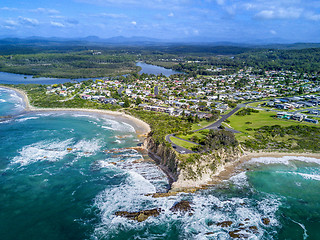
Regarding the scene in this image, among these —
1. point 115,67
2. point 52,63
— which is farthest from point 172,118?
point 52,63

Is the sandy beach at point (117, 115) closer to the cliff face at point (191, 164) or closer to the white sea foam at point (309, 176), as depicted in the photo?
the cliff face at point (191, 164)

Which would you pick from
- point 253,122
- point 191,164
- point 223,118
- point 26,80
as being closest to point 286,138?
point 253,122

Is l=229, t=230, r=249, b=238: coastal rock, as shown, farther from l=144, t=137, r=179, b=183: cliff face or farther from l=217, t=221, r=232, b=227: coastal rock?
l=144, t=137, r=179, b=183: cliff face

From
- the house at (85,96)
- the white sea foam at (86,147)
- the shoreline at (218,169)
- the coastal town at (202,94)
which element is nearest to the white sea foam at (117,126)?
the shoreline at (218,169)

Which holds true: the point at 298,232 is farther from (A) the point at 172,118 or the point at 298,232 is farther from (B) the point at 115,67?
(B) the point at 115,67

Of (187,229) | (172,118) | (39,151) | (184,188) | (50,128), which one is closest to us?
(187,229)

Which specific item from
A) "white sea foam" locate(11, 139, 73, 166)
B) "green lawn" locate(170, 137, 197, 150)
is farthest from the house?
"green lawn" locate(170, 137, 197, 150)
